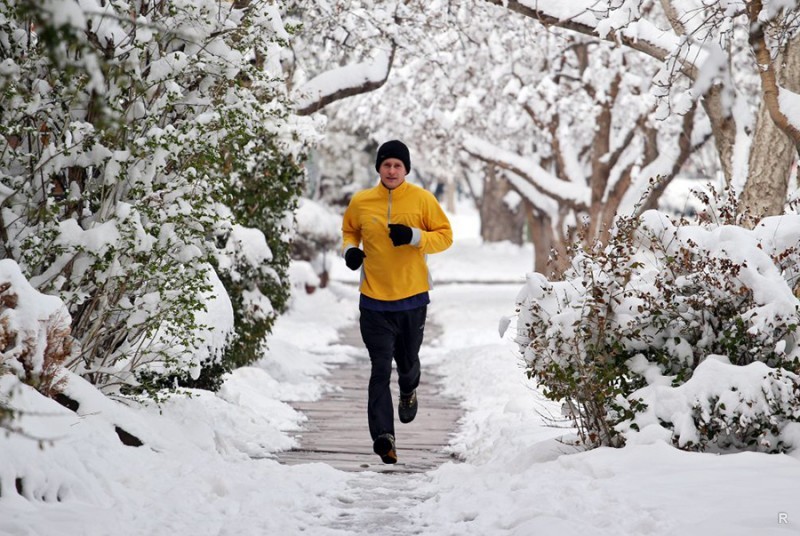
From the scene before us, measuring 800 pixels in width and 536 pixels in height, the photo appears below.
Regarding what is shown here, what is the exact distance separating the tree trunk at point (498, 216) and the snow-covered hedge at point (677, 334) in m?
35.3

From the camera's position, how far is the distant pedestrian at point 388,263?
752 cm

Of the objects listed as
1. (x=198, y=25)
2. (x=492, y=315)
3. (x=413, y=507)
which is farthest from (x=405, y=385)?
(x=492, y=315)

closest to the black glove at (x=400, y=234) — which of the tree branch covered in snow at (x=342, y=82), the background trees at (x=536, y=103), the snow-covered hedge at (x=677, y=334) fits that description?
the snow-covered hedge at (x=677, y=334)

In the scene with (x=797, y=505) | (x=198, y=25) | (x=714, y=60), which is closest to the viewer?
(x=797, y=505)

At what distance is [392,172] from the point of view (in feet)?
24.7

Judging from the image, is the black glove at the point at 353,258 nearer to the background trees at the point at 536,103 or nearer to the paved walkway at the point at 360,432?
the paved walkway at the point at 360,432

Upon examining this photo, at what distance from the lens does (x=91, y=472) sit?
5.68 metres

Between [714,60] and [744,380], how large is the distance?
1763 mm

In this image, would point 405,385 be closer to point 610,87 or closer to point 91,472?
point 91,472

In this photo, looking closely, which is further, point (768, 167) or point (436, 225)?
point (768, 167)

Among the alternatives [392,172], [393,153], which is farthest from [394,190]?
[393,153]

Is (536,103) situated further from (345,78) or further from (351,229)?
(351,229)

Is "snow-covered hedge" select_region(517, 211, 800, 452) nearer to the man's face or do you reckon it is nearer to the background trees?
the man's face

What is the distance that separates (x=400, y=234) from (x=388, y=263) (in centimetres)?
32
